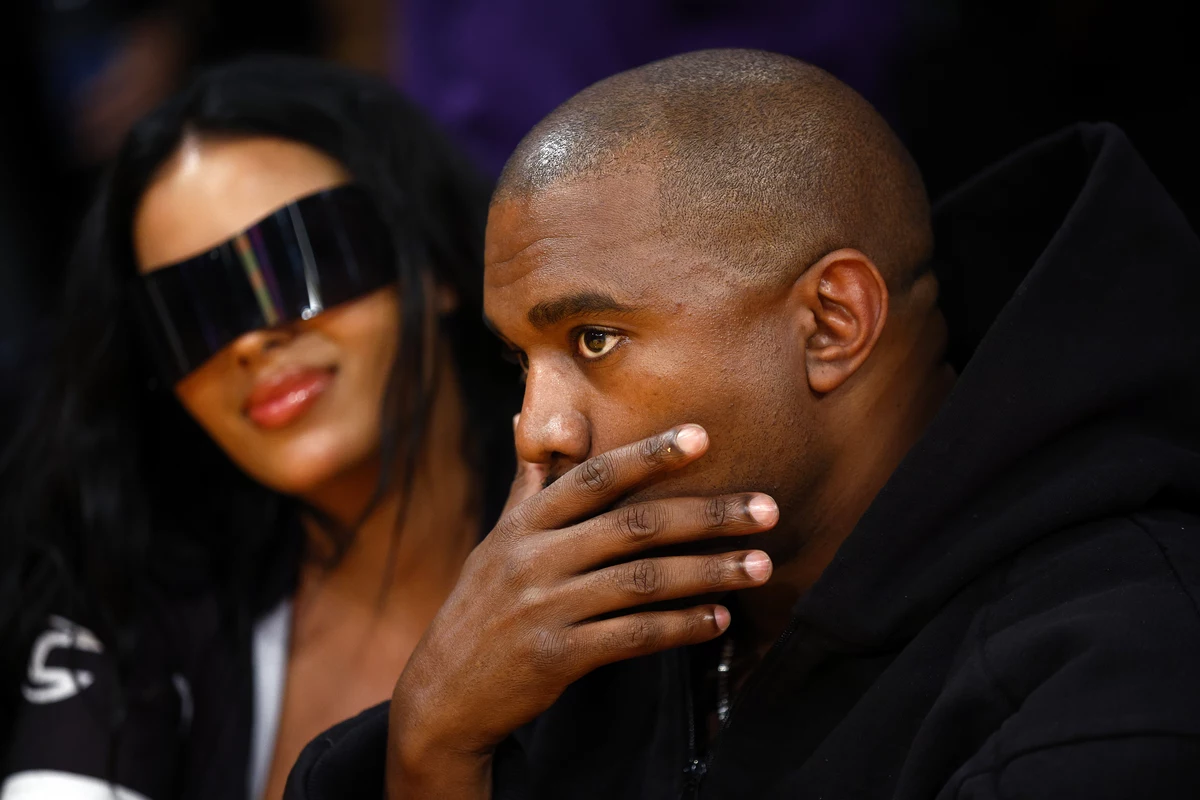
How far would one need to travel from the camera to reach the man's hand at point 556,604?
1455 mm

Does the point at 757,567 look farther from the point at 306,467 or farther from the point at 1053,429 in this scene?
the point at 306,467

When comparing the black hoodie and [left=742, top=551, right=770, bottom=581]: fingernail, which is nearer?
the black hoodie

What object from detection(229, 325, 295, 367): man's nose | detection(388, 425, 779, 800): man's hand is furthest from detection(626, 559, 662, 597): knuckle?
detection(229, 325, 295, 367): man's nose

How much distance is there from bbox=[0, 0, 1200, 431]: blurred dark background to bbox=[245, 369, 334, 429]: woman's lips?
85cm

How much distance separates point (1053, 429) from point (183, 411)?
75.1 inches

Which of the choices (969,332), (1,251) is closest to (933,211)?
(969,332)

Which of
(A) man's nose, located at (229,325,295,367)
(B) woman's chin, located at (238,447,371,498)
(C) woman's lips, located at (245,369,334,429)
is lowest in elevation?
(B) woman's chin, located at (238,447,371,498)

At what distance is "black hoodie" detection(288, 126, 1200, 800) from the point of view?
3.98 feet

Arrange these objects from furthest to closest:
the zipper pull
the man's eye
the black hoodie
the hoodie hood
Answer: the zipper pull
the man's eye
the hoodie hood
the black hoodie

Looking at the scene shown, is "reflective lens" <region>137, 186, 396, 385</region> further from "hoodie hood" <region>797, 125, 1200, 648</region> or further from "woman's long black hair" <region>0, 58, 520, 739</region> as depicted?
"hoodie hood" <region>797, 125, 1200, 648</region>

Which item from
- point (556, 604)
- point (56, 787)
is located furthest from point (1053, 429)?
point (56, 787)

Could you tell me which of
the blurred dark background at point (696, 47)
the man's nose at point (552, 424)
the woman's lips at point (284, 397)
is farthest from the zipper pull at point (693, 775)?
the blurred dark background at point (696, 47)

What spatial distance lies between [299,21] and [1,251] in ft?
3.73

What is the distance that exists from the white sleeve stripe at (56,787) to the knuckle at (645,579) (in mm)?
1213
